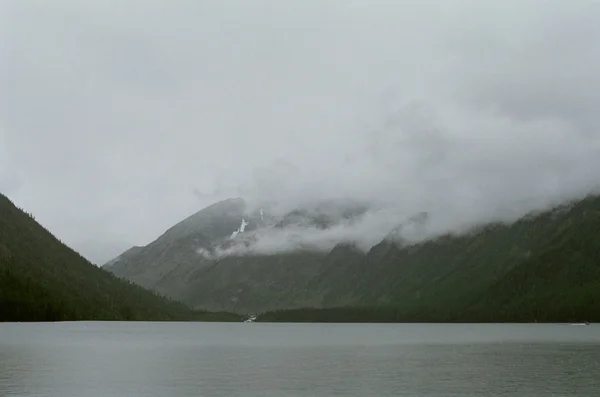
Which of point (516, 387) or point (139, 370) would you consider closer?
point (516, 387)

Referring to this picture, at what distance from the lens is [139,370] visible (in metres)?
113

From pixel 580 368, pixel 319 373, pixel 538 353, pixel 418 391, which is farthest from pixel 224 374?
pixel 538 353

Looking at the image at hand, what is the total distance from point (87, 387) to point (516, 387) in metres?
53.6

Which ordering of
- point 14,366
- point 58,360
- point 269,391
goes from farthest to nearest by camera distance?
point 58,360 < point 14,366 < point 269,391

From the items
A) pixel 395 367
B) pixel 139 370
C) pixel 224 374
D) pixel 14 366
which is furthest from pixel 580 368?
pixel 14 366

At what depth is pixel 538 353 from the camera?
15500 centimetres

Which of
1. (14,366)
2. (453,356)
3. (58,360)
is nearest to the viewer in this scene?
(14,366)

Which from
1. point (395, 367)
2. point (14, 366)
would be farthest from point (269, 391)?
point (14, 366)

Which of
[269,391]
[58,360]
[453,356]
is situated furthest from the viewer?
[453,356]

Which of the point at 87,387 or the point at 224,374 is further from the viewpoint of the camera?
the point at 224,374

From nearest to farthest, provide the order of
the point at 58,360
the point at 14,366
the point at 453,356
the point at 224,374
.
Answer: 1. the point at 224,374
2. the point at 14,366
3. the point at 58,360
4. the point at 453,356

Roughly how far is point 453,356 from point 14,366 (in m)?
87.0

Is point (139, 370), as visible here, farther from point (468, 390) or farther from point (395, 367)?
point (468, 390)

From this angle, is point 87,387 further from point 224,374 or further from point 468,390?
point 468,390
